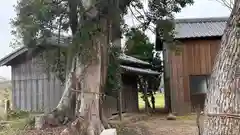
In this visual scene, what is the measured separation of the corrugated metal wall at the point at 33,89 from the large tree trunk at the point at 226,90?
370 inches

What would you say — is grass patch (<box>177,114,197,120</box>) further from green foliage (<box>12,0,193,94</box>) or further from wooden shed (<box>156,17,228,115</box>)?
green foliage (<box>12,0,193,94</box>)

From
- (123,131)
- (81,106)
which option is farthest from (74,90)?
(123,131)

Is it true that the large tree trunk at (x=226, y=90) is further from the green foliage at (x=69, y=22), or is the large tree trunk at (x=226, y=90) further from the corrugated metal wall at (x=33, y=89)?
the corrugated metal wall at (x=33, y=89)

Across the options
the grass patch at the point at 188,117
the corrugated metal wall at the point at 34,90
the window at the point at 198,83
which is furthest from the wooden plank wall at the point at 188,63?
the corrugated metal wall at the point at 34,90

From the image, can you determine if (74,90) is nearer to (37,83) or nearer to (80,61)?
(80,61)

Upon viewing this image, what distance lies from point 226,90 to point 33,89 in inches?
422

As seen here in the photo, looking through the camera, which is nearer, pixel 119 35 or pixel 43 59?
pixel 119 35

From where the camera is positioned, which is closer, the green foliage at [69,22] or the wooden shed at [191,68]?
the green foliage at [69,22]

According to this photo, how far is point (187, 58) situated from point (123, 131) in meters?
6.69

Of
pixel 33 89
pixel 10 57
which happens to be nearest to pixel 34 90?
pixel 33 89

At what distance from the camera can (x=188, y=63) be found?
15055 mm

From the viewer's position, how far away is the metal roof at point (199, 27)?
1498cm

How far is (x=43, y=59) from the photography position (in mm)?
10602

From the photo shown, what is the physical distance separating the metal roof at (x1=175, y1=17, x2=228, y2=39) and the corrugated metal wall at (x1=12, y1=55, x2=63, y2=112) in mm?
5977
